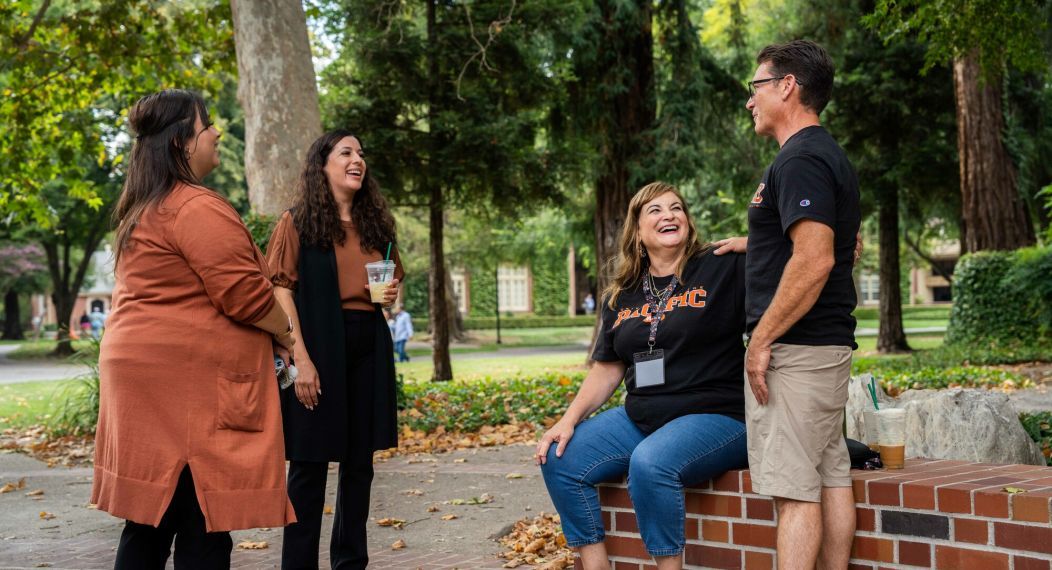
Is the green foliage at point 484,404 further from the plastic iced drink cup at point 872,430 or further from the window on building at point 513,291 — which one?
the window on building at point 513,291

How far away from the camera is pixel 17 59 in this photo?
44.0 feet

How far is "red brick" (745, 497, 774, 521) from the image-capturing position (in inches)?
134

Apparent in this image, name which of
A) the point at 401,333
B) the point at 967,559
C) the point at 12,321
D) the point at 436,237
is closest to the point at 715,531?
the point at 967,559

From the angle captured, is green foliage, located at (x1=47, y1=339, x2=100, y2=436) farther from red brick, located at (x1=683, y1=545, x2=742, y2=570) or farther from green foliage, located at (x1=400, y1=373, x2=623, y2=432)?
red brick, located at (x1=683, y1=545, x2=742, y2=570)

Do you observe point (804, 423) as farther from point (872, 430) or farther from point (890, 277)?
point (890, 277)

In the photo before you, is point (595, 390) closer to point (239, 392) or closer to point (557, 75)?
point (239, 392)

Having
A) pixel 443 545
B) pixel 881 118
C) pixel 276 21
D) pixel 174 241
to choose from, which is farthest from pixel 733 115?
pixel 174 241

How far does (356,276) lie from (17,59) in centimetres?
1148

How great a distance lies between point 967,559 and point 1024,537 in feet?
0.64

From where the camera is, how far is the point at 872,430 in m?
3.36

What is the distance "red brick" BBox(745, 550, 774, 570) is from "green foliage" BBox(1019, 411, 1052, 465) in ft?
8.51

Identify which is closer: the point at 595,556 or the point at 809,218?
the point at 809,218

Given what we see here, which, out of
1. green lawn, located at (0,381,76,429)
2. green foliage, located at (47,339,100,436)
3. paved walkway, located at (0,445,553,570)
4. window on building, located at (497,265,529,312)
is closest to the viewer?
paved walkway, located at (0,445,553,570)

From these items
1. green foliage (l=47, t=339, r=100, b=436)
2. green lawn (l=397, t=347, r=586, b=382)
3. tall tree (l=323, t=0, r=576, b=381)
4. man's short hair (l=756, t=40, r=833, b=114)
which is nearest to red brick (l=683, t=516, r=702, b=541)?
man's short hair (l=756, t=40, r=833, b=114)
